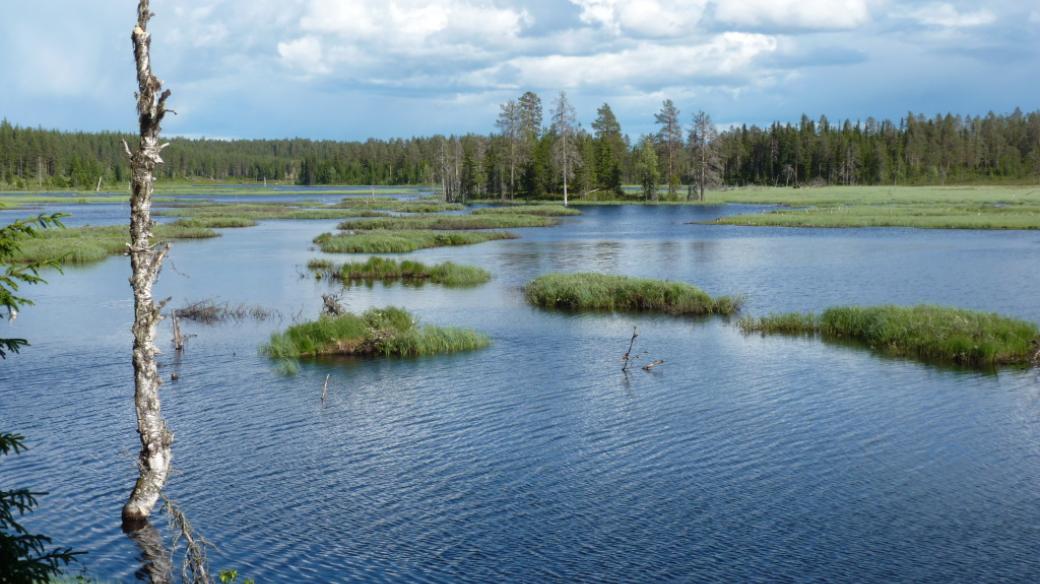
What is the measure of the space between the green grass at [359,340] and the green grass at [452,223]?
56844 mm

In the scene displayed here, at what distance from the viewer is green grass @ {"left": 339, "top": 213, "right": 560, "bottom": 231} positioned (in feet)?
305

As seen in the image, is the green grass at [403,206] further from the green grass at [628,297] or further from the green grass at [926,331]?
the green grass at [926,331]

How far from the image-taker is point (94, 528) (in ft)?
57.8

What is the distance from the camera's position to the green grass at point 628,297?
42.5m

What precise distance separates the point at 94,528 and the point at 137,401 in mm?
3678

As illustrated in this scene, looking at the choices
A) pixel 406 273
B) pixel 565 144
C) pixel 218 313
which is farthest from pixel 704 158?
pixel 218 313

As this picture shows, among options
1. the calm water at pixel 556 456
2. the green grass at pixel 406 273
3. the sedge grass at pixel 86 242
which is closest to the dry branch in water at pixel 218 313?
the calm water at pixel 556 456

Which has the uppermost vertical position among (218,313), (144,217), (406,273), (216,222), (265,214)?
(144,217)

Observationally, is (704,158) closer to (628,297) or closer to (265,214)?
(265,214)

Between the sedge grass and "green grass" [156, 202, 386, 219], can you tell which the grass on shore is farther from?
the sedge grass

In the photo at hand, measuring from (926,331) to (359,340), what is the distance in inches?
775

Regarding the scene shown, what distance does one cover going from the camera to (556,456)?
21.9 metres

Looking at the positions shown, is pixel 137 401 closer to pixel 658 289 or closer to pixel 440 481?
pixel 440 481

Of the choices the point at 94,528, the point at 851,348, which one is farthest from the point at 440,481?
the point at 851,348
